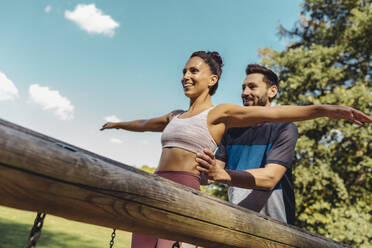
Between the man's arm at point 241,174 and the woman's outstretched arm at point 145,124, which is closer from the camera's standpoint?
the man's arm at point 241,174

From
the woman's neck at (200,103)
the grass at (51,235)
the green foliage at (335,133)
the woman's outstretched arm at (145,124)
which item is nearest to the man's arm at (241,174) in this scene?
the woman's neck at (200,103)

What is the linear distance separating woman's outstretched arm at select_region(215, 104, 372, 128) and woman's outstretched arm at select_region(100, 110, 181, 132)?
82cm

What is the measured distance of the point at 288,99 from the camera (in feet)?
34.7

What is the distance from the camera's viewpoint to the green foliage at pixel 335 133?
882cm

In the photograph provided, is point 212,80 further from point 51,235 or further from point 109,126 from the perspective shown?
point 51,235

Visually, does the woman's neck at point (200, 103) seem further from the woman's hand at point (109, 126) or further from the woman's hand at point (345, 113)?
the woman's hand at point (109, 126)

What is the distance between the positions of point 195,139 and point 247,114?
1.40 feet

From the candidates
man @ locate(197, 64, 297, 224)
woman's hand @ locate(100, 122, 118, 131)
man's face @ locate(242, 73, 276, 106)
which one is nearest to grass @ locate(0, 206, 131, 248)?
woman's hand @ locate(100, 122, 118, 131)

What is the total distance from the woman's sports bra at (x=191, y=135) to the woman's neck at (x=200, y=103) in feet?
0.60

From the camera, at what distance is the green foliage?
28.9 ft

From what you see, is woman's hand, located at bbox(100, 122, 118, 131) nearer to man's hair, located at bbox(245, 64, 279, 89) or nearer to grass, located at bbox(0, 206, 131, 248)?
man's hair, located at bbox(245, 64, 279, 89)

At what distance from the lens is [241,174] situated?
2.36 m

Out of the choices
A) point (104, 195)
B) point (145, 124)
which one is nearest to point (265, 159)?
point (145, 124)

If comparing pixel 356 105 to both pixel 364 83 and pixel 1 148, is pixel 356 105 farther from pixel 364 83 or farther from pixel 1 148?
pixel 1 148
